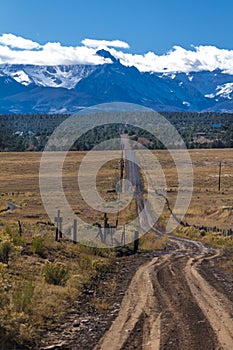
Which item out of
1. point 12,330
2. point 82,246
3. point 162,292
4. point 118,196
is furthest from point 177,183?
point 12,330

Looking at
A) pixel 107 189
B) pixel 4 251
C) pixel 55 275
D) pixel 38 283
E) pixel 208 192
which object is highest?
pixel 4 251

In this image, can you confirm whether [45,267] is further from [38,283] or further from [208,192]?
[208,192]

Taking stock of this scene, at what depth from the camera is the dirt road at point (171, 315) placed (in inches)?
515

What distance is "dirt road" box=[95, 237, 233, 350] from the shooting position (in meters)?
13.1

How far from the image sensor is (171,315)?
15711mm

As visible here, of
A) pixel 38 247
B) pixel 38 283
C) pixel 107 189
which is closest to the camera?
pixel 38 283

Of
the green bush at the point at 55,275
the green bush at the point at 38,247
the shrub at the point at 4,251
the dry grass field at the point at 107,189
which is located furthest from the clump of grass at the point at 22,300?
the dry grass field at the point at 107,189

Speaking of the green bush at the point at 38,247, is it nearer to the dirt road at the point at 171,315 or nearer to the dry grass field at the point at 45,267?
the dry grass field at the point at 45,267

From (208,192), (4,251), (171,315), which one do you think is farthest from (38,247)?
(208,192)

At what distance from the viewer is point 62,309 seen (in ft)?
53.0

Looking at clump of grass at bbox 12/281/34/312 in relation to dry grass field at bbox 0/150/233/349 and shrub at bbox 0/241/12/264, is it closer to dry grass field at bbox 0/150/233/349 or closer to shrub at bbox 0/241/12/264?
dry grass field at bbox 0/150/233/349

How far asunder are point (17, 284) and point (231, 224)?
40378 mm

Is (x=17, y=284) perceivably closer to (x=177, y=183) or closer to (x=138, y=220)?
(x=138, y=220)

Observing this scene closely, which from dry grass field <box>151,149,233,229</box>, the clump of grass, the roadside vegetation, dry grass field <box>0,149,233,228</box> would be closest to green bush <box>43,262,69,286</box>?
the roadside vegetation
